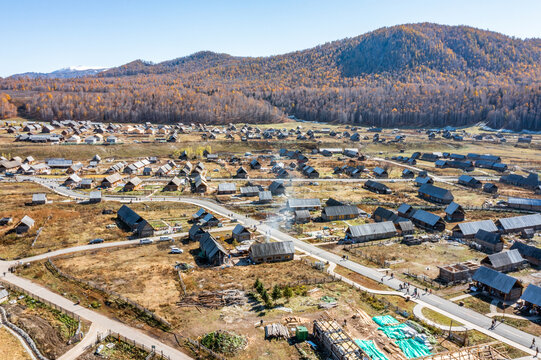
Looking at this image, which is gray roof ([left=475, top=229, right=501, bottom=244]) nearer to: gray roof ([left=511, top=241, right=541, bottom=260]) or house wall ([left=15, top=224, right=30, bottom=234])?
gray roof ([left=511, top=241, right=541, bottom=260])

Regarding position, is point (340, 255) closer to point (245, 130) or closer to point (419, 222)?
point (419, 222)

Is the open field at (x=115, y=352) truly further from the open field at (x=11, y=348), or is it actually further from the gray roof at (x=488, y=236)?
the gray roof at (x=488, y=236)

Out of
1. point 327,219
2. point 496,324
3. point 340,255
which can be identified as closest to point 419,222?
point 327,219

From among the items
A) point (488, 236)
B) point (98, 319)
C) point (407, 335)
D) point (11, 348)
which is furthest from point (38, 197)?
point (488, 236)

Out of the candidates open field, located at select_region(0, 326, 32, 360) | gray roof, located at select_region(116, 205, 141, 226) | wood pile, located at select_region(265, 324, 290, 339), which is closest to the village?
wood pile, located at select_region(265, 324, 290, 339)

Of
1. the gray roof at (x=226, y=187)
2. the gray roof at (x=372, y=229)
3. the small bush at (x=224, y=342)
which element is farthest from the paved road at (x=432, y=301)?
the small bush at (x=224, y=342)

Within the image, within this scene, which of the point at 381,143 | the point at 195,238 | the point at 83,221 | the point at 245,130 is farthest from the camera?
the point at 245,130

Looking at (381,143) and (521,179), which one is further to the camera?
(381,143)
